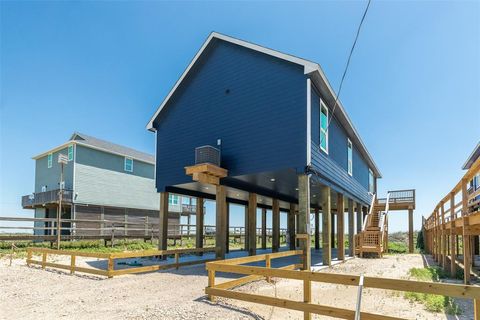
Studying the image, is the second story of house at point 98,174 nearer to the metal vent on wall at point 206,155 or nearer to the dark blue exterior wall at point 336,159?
the metal vent on wall at point 206,155

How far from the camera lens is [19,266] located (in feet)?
41.0

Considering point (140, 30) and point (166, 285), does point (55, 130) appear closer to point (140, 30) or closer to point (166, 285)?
point (140, 30)

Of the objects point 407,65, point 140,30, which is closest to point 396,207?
point 407,65

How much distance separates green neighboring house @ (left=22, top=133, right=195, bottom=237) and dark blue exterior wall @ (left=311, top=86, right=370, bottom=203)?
11.9m

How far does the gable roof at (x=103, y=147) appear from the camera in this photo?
85.2 feet

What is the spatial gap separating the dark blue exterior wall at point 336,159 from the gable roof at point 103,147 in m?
17.7

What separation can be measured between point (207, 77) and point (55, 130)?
19.2 m

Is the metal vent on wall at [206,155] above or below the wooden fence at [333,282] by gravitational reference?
above

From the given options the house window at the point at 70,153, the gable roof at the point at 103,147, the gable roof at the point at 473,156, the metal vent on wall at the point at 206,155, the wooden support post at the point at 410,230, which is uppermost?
the gable roof at the point at 103,147

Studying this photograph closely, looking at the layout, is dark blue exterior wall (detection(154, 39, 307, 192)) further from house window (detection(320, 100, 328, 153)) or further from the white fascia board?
house window (detection(320, 100, 328, 153))

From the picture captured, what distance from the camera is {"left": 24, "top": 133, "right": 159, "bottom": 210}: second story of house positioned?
2530 cm

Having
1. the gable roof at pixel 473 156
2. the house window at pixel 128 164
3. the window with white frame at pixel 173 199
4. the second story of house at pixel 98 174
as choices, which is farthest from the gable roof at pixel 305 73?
the window with white frame at pixel 173 199

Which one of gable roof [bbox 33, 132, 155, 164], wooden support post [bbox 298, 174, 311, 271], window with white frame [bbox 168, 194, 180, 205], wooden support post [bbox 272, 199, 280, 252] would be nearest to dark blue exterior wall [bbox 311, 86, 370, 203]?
wooden support post [bbox 298, 174, 311, 271]

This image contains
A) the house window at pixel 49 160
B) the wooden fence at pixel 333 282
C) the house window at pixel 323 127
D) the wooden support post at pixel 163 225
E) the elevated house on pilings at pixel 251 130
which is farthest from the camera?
the house window at pixel 49 160
